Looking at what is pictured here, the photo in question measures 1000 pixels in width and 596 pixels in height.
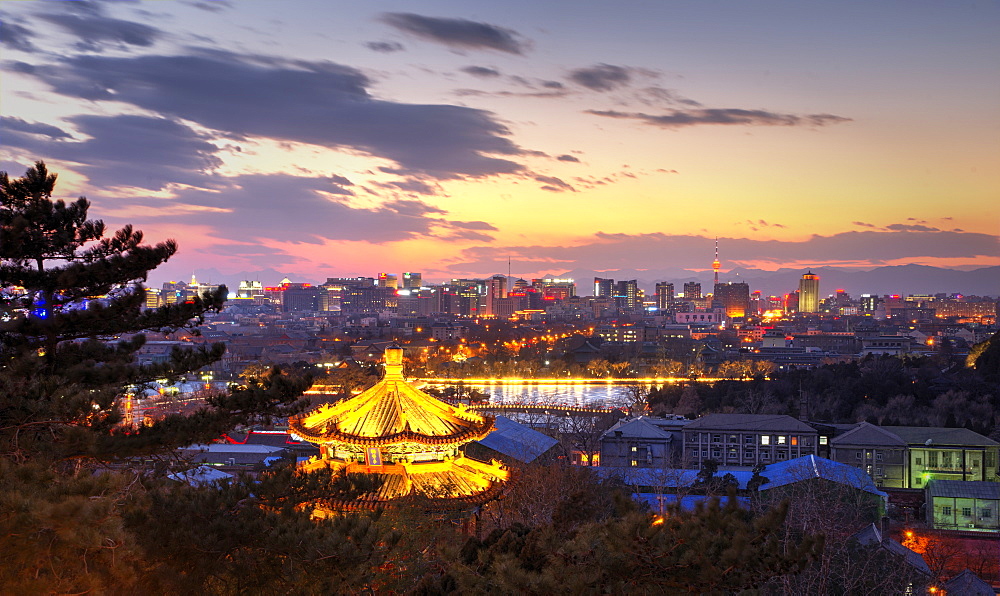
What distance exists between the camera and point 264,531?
4367 mm


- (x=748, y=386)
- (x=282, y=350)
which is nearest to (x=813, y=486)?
(x=748, y=386)

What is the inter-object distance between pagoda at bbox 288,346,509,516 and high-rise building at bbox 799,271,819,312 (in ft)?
559

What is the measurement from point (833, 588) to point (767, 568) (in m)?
6.37

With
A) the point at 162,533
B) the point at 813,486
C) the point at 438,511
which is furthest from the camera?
the point at 813,486

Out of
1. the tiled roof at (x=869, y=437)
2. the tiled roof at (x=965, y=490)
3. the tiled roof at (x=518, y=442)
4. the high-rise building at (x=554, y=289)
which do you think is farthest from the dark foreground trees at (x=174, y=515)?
the high-rise building at (x=554, y=289)

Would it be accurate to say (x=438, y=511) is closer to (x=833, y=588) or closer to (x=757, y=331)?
(x=833, y=588)

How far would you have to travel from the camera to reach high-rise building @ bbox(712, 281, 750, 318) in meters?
140

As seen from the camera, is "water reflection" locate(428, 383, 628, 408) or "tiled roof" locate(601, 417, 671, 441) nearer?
"tiled roof" locate(601, 417, 671, 441)

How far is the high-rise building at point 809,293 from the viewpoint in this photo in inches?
6471

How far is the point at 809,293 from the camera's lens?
16562 cm

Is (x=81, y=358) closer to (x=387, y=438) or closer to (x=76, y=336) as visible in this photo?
(x=76, y=336)

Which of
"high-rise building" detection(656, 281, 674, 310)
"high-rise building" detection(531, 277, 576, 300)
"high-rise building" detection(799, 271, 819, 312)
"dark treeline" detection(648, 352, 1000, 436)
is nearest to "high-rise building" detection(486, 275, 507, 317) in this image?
"high-rise building" detection(531, 277, 576, 300)

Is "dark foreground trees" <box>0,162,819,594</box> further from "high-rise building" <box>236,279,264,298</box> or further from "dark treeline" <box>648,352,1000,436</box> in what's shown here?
"high-rise building" <box>236,279,264,298</box>

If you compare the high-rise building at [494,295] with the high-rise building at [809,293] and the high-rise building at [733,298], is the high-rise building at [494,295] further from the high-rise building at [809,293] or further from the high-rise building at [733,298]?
the high-rise building at [809,293]
